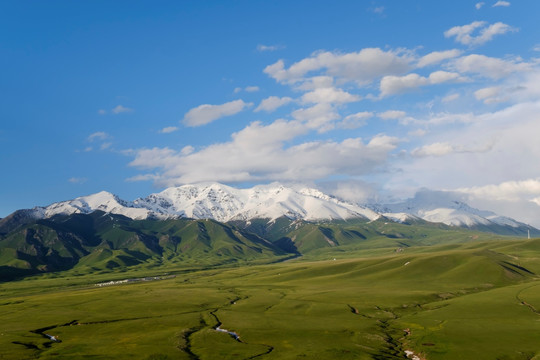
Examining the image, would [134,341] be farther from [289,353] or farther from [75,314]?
[75,314]

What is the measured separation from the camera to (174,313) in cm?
16050

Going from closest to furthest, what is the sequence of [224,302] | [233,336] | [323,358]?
[323,358], [233,336], [224,302]

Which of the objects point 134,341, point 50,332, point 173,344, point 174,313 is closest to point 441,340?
point 173,344

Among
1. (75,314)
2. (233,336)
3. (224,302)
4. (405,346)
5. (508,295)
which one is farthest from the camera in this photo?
(224,302)

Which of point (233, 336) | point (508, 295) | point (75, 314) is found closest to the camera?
point (233, 336)

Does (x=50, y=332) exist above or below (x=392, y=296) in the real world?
above

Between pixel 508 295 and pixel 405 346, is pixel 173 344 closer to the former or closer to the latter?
pixel 405 346

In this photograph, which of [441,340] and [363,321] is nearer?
[441,340]

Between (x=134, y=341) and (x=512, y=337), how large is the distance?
94284 mm

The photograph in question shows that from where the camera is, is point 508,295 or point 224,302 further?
point 224,302

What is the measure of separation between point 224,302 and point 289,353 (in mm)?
93133

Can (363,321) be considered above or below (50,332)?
below

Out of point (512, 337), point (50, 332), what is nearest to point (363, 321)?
point (512, 337)

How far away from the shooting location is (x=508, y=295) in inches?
6885
